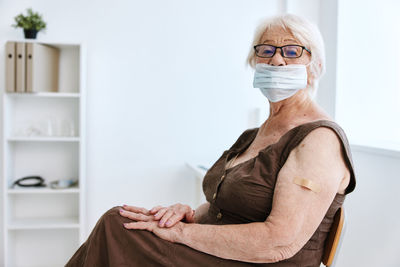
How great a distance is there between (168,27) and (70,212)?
1.57 metres

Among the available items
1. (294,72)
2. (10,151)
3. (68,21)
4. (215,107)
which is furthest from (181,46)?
(294,72)

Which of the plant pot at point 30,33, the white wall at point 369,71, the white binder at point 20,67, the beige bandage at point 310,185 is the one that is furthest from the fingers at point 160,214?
the plant pot at point 30,33

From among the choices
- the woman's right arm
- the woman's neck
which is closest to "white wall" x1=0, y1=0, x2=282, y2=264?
the woman's right arm

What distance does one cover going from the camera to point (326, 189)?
1152mm

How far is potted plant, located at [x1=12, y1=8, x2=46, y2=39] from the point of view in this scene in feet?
9.55

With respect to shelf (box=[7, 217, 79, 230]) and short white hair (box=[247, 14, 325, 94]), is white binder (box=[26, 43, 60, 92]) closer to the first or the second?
shelf (box=[7, 217, 79, 230])

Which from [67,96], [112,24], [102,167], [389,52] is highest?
[112,24]

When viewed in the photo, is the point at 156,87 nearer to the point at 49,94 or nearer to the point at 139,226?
the point at 49,94

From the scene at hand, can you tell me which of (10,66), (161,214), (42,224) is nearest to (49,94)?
(10,66)

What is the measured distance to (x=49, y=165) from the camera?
3174 millimetres

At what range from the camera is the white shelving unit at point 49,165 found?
3.02 meters

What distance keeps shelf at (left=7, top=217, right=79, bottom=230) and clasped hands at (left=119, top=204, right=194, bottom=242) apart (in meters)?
1.79

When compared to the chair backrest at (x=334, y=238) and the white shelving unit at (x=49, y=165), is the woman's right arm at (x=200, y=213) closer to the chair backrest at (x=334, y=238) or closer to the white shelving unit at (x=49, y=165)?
the chair backrest at (x=334, y=238)

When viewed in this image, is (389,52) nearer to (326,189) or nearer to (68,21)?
(326,189)
